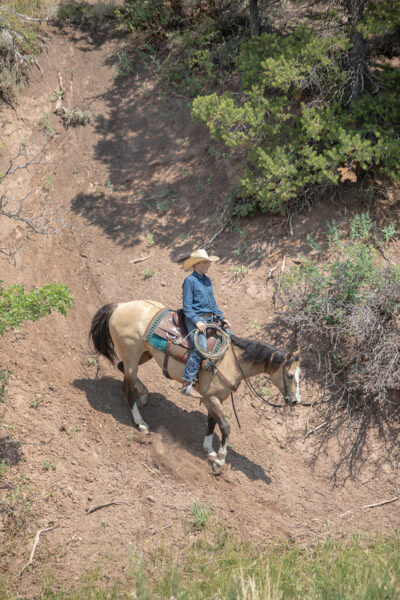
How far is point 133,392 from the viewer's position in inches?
298

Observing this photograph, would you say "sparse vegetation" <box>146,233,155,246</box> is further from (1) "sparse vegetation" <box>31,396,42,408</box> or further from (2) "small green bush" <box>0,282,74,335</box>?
(2) "small green bush" <box>0,282,74,335</box>

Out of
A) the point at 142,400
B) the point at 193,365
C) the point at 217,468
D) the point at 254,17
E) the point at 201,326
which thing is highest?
the point at 254,17

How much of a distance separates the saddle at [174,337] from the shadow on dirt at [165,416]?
0.94 metres

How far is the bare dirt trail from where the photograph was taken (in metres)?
6.24

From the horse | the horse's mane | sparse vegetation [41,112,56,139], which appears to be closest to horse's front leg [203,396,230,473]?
the horse

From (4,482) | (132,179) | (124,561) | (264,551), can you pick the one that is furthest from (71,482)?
(132,179)

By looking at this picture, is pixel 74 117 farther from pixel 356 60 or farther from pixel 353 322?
pixel 353 322

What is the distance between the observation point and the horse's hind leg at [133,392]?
7.46 meters

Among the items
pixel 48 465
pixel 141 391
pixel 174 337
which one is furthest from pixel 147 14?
pixel 48 465

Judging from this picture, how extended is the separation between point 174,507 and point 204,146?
9191mm

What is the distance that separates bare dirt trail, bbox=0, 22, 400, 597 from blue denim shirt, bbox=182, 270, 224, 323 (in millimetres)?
1972

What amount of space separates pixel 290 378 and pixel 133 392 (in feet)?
8.32

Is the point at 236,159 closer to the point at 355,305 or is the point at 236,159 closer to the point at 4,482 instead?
the point at 355,305

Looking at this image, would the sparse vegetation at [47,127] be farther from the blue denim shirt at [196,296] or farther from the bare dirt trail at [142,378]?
the blue denim shirt at [196,296]
